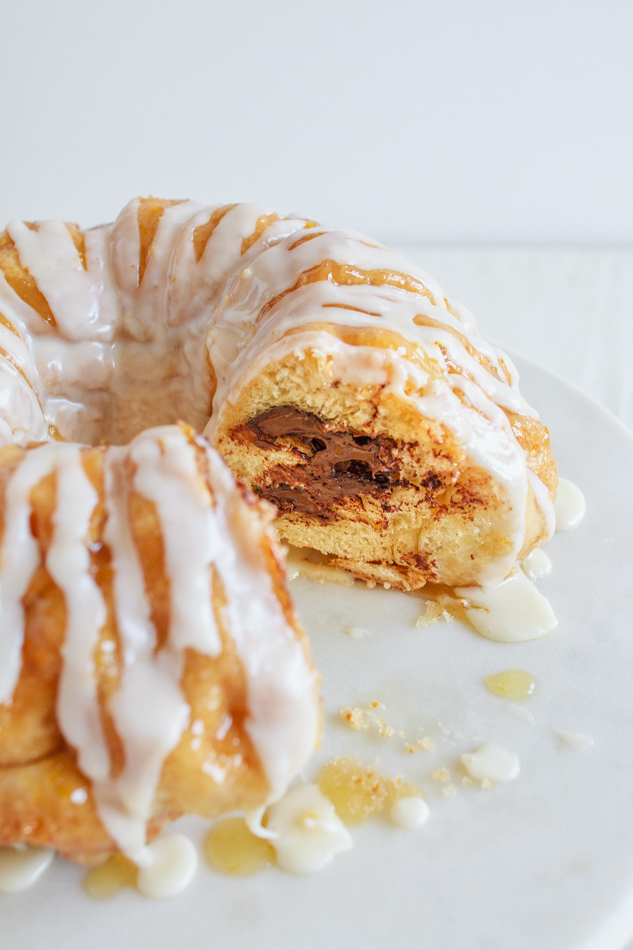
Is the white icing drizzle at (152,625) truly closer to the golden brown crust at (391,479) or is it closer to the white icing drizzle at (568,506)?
the golden brown crust at (391,479)

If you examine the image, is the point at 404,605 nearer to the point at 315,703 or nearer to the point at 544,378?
the point at 315,703

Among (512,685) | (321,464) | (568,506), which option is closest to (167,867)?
(512,685)

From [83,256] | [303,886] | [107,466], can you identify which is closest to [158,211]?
[83,256]

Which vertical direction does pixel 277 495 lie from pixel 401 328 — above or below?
below

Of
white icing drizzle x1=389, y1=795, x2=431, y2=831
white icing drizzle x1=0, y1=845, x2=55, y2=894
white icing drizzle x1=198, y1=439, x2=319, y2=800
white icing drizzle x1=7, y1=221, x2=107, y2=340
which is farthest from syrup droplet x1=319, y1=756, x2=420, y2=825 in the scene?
white icing drizzle x1=7, y1=221, x2=107, y2=340

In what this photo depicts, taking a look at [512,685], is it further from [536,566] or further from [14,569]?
[14,569]
